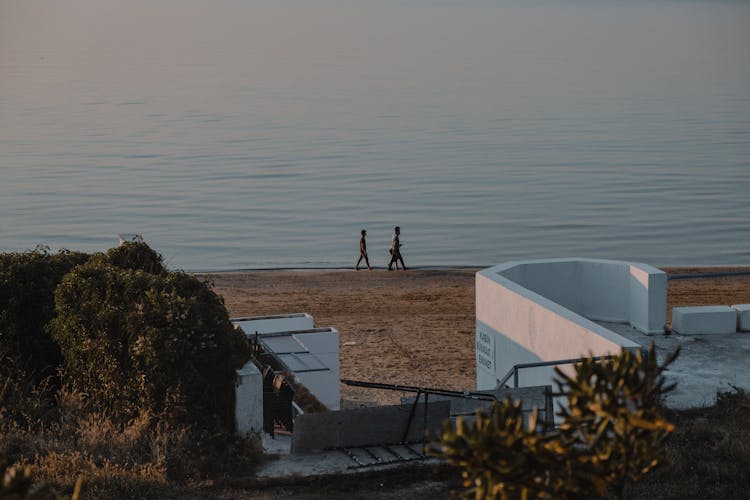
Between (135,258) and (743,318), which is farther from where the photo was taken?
(743,318)

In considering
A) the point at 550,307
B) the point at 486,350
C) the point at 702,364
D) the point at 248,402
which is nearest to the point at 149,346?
the point at 248,402

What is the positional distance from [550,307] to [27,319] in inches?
270

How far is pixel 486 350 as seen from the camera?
60.9 feet

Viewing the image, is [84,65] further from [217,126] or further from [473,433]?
[473,433]

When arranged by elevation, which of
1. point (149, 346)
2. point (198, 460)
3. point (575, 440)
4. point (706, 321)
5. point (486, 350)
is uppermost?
point (575, 440)

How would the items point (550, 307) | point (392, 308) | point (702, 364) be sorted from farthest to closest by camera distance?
point (392, 308) → point (550, 307) → point (702, 364)

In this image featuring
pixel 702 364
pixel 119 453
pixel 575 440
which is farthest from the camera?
pixel 702 364

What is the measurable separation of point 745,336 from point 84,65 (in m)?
107

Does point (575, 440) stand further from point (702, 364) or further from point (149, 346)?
point (702, 364)

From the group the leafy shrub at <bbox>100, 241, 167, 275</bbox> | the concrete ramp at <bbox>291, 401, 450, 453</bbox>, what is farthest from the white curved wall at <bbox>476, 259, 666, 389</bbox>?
the leafy shrub at <bbox>100, 241, 167, 275</bbox>

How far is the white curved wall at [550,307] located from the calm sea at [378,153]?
20.5 m

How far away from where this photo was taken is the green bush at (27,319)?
49.4ft

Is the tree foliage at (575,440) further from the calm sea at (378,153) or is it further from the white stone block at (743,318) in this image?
the calm sea at (378,153)

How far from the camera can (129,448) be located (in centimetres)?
1260
